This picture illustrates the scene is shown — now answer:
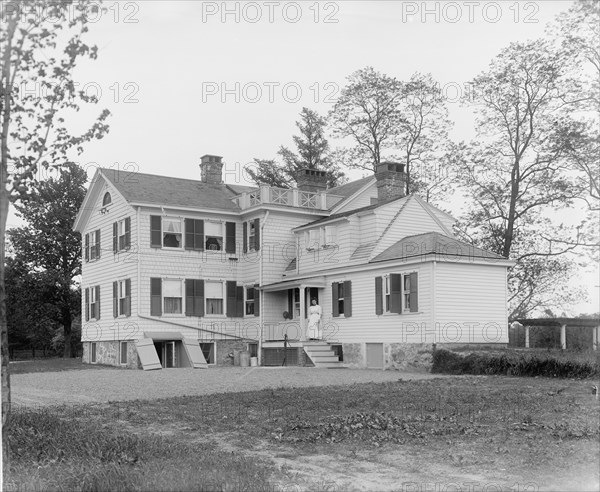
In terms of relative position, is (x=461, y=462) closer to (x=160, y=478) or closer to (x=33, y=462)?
(x=160, y=478)

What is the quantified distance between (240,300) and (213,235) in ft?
9.75

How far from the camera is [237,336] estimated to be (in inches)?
1304

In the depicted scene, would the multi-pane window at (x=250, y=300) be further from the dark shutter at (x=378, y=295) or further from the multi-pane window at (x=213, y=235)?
the dark shutter at (x=378, y=295)

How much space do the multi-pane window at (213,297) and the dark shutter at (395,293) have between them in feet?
29.1

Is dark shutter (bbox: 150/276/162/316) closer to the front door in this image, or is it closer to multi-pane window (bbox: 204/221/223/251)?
the front door

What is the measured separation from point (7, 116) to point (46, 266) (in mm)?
42023

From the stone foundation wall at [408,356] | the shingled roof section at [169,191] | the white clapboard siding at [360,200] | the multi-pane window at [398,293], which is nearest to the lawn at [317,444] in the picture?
the stone foundation wall at [408,356]

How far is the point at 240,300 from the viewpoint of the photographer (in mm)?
33625

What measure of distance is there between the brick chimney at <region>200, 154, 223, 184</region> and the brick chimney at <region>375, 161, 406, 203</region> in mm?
7830

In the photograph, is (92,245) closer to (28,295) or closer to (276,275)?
(276,275)

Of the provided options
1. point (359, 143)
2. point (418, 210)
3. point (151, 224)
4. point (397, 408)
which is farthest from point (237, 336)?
point (397, 408)

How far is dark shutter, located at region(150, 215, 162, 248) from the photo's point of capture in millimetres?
31188

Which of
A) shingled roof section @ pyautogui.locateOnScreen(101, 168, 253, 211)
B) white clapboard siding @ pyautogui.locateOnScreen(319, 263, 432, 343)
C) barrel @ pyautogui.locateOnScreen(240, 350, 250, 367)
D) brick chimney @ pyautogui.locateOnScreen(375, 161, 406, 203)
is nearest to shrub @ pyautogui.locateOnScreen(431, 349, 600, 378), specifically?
white clapboard siding @ pyautogui.locateOnScreen(319, 263, 432, 343)

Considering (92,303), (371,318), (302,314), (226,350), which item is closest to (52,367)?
(92,303)
